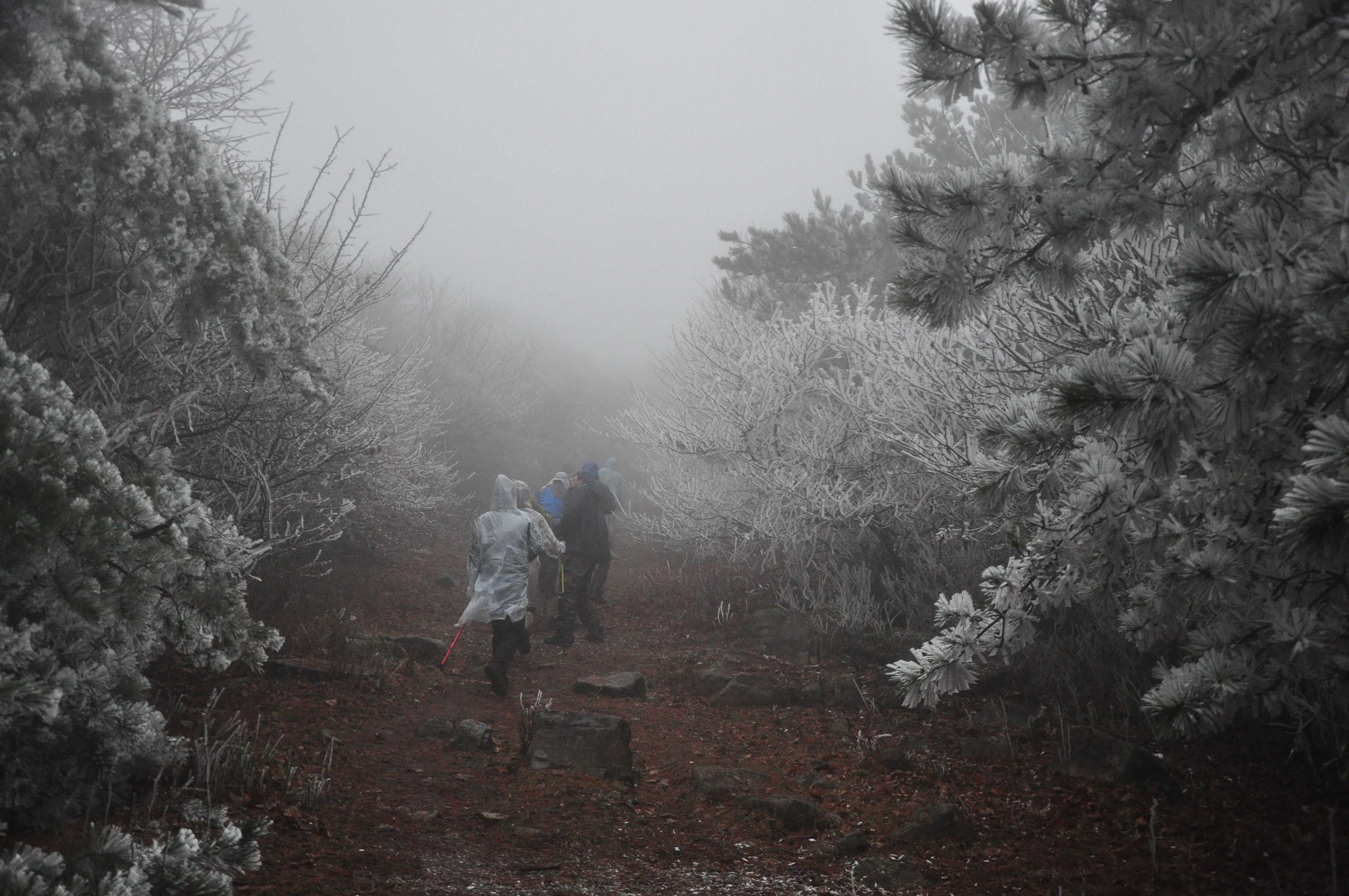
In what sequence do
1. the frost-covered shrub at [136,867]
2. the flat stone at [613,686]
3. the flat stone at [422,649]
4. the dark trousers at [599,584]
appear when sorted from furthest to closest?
the dark trousers at [599,584] < the flat stone at [422,649] < the flat stone at [613,686] < the frost-covered shrub at [136,867]

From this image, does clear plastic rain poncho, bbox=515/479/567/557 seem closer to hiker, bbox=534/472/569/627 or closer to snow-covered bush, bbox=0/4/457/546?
hiker, bbox=534/472/569/627

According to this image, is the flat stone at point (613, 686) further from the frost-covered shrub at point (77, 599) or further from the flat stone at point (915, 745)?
the frost-covered shrub at point (77, 599)

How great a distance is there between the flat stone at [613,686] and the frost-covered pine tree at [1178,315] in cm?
405

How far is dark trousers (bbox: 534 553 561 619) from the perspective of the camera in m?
10.3

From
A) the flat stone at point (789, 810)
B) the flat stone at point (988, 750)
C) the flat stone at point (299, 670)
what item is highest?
the flat stone at point (988, 750)

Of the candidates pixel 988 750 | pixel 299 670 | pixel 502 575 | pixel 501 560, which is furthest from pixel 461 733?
pixel 988 750

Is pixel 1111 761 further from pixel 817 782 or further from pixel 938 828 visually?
pixel 817 782

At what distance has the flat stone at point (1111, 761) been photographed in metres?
4.31

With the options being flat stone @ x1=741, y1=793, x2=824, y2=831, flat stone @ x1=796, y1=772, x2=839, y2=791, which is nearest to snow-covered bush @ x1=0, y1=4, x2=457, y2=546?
flat stone @ x1=741, y1=793, x2=824, y2=831

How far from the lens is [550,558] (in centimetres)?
1108

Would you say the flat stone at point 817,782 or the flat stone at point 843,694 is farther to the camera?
Result: the flat stone at point 843,694

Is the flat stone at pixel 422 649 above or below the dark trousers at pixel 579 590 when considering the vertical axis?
below

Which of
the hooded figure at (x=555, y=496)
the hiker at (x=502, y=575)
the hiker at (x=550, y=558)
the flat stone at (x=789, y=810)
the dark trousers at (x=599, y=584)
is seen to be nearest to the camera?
the flat stone at (x=789, y=810)

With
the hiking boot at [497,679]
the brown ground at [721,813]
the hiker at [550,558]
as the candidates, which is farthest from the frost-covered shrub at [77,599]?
the hiker at [550,558]
